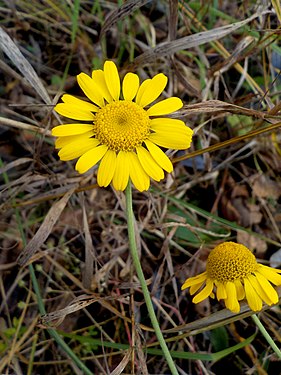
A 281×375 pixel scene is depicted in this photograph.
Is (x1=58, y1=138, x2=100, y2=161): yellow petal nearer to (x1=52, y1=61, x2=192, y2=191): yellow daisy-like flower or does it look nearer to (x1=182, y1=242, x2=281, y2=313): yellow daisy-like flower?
(x1=52, y1=61, x2=192, y2=191): yellow daisy-like flower

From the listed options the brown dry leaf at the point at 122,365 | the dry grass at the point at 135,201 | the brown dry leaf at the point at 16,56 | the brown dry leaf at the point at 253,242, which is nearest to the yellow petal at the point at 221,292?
the dry grass at the point at 135,201

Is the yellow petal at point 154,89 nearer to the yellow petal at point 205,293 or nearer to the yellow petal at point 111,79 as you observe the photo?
the yellow petal at point 111,79

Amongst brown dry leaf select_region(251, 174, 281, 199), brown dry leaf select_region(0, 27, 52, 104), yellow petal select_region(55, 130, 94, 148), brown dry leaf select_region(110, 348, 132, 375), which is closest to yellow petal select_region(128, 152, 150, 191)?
yellow petal select_region(55, 130, 94, 148)

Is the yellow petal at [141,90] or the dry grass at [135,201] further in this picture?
the dry grass at [135,201]

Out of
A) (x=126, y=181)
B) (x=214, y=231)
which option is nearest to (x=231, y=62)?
(x=214, y=231)

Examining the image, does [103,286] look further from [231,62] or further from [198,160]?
[231,62]

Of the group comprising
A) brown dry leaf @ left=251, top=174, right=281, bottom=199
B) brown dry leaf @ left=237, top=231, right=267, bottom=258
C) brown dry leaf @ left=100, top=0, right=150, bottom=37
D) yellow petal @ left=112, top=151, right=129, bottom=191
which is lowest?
brown dry leaf @ left=237, top=231, right=267, bottom=258
